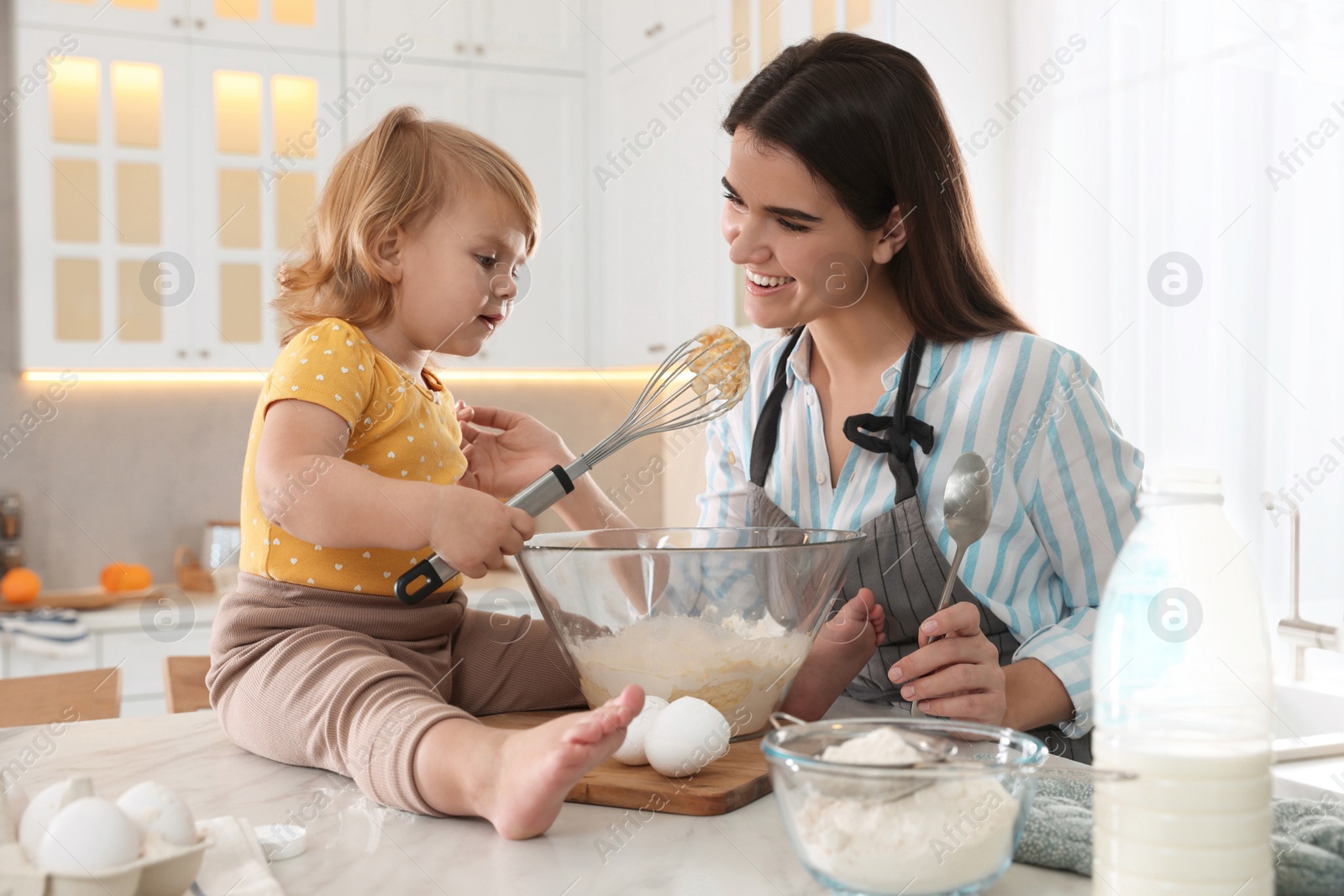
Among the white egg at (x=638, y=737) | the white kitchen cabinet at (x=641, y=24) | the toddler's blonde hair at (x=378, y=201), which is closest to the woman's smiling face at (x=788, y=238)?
the toddler's blonde hair at (x=378, y=201)

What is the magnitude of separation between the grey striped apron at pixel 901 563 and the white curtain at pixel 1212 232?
0.77m

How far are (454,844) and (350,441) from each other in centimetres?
52

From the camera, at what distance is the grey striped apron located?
108cm

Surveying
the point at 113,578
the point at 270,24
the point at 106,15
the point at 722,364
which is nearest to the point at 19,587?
the point at 113,578

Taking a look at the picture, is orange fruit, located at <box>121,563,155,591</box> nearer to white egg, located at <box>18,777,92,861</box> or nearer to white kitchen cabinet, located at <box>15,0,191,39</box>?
white kitchen cabinet, located at <box>15,0,191,39</box>

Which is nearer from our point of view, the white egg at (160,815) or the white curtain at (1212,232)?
the white egg at (160,815)

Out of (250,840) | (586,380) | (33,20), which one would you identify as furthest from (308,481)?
(586,380)

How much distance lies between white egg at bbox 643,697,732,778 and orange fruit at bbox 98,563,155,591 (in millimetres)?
2407

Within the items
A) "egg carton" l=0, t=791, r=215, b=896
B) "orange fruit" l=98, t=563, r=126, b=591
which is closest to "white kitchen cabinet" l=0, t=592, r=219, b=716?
"orange fruit" l=98, t=563, r=126, b=591

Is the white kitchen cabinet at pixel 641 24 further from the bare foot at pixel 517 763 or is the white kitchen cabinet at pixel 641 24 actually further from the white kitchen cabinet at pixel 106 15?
the bare foot at pixel 517 763

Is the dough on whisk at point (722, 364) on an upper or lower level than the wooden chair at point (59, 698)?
upper

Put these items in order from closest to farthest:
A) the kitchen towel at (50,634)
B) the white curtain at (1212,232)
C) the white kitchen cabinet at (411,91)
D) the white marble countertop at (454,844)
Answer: the white marble countertop at (454,844) → the white curtain at (1212,232) → the kitchen towel at (50,634) → the white kitchen cabinet at (411,91)

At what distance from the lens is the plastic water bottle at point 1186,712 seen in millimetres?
498

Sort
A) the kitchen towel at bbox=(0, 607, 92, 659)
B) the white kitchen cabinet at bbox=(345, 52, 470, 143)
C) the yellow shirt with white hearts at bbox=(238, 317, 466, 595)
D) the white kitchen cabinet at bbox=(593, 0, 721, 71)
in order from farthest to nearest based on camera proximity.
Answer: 1. the white kitchen cabinet at bbox=(345, 52, 470, 143)
2. the white kitchen cabinet at bbox=(593, 0, 721, 71)
3. the kitchen towel at bbox=(0, 607, 92, 659)
4. the yellow shirt with white hearts at bbox=(238, 317, 466, 595)
